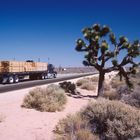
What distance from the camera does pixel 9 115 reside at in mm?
12188

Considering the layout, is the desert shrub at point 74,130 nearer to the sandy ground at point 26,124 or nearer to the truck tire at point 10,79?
the sandy ground at point 26,124

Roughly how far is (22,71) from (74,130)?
31962 millimetres

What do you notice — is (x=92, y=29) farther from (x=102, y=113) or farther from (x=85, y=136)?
(x=85, y=136)

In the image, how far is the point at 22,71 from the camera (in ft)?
131

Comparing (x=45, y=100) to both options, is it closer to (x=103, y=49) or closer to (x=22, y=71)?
(x=103, y=49)

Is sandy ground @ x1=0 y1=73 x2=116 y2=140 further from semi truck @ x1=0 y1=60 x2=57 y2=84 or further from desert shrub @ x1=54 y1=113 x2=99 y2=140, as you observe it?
semi truck @ x1=0 y1=60 x2=57 y2=84

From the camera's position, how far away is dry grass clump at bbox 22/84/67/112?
1374cm

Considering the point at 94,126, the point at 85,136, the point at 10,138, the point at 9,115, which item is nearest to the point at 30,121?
the point at 9,115

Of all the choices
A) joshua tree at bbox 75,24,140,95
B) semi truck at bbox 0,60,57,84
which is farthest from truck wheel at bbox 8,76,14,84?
joshua tree at bbox 75,24,140,95

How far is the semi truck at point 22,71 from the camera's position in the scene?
35394 mm

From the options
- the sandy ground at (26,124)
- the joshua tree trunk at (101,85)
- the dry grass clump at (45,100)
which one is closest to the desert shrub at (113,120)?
the sandy ground at (26,124)

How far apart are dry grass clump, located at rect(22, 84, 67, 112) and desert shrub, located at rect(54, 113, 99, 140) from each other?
410cm

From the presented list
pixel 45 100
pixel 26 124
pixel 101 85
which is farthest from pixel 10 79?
pixel 26 124

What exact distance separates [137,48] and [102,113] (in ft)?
40.7
